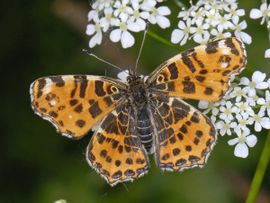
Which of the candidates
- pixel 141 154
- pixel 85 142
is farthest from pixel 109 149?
pixel 85 142

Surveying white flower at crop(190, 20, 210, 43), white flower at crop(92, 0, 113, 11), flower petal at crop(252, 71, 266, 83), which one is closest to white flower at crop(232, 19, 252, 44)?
white flower at crop(190, 20, 210, 43)

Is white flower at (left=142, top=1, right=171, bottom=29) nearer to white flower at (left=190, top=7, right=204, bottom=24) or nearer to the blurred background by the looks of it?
white flower at (left=190, top=7, right=204, bottom=24)

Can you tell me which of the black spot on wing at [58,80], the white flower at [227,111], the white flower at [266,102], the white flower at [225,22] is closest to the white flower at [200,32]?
the white flower at [225,22]

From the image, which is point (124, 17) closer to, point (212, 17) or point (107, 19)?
point (107, 19)

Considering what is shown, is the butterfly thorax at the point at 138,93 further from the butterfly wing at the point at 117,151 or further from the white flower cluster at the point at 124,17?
the white flower cluster at the point at 124,17

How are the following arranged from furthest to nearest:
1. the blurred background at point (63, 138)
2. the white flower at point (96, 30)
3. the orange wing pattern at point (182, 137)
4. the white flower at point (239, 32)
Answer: the blurred background at point (63, 138), the white flower at point (96, 30), the white flower at point (239, 32), the orange wing pattern at point (182, 137)

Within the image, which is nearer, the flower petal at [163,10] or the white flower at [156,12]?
the white flower at [156,12]
